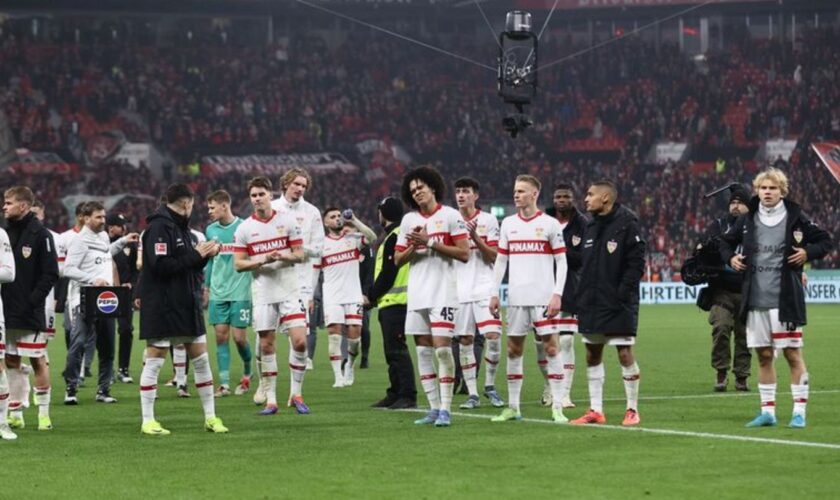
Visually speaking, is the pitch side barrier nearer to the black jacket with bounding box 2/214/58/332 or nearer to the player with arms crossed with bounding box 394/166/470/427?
the player with arms crossed with bounding box 394/166/470/427

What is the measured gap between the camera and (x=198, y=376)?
13336mm

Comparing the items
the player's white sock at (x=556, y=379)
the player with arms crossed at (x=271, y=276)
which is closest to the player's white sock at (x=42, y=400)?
the player with arms crossed at (x=271, y=276)

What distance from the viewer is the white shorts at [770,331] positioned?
12.6 m

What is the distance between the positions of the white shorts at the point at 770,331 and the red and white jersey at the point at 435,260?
8.97 feet

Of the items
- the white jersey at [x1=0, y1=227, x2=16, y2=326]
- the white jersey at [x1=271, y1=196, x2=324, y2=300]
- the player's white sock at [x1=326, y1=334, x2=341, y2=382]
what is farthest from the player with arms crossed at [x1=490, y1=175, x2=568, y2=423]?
the player's white sock at [x1=326, y1=334, x2=341, y2=382]

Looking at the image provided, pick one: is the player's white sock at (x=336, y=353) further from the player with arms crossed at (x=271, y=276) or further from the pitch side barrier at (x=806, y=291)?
the pitch side barrier at (x=806, y=291)

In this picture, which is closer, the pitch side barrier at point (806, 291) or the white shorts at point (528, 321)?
the white shorts at point (528, 321)

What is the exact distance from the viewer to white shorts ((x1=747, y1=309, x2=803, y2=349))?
498 inches

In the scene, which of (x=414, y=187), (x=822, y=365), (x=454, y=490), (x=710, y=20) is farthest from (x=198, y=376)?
(x=710, y=20)

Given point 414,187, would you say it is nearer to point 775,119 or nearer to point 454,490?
point 454,490

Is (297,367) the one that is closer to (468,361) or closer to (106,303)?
(468,361)

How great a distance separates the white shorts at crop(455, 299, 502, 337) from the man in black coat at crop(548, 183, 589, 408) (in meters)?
0.87

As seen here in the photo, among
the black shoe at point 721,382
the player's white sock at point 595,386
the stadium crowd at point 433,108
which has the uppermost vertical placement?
the stadium crowd at point 433,108

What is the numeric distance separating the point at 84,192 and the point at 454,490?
49229mm
